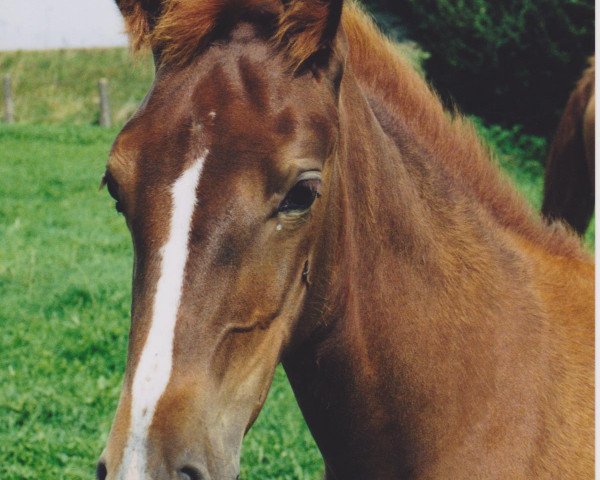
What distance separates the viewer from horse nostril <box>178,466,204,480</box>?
1.61m

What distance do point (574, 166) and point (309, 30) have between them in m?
4.16

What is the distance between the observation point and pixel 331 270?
2.04m

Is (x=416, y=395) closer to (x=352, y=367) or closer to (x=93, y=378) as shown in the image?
(x=352, y=367)

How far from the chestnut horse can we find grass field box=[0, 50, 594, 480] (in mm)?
484

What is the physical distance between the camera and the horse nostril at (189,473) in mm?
1606

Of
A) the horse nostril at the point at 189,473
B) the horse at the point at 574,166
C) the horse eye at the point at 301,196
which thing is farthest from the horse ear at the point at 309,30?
the horse at the point at 574,166

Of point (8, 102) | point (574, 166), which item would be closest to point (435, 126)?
point (574, 166)

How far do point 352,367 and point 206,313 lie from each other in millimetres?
538

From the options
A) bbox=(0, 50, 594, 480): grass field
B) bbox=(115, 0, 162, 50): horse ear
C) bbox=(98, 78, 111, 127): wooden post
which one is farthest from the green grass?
bbox=(115, 0, 162, 50): horse ear

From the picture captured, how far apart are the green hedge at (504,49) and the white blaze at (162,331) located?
1057 centimetres

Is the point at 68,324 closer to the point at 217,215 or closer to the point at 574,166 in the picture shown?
the point at 574,166

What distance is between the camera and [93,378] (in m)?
5.13

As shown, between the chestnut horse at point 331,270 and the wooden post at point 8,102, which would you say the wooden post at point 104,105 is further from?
the chestnut horse at point 331,270

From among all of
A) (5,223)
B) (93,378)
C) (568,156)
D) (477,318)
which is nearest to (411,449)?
(477,318)
